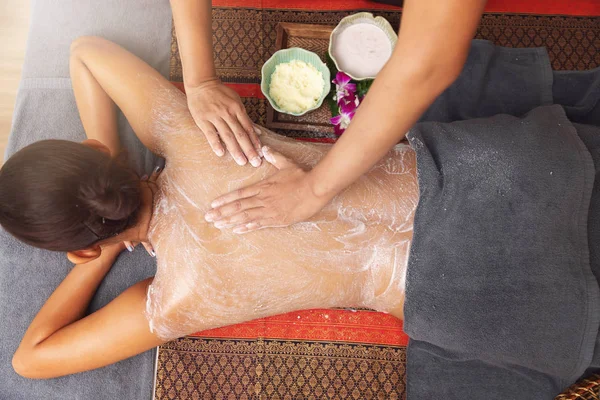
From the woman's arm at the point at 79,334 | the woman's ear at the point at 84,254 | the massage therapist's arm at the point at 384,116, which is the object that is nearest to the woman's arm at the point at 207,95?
the massage therapist's arm at the point at 384,116

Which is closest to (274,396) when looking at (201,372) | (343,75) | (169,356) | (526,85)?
(201,372)

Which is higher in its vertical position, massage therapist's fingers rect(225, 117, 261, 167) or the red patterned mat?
massage therapist's fingers rect(225, 117, 261, 167)

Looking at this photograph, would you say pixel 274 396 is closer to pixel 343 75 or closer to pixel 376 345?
pixel 376 345

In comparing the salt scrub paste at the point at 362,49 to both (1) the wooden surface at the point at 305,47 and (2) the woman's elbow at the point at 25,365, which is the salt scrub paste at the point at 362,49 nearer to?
(1) the wooden surface at the point at 305,47

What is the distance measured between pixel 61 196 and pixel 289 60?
894 mm

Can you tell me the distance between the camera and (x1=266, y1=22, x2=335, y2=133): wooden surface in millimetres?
1394

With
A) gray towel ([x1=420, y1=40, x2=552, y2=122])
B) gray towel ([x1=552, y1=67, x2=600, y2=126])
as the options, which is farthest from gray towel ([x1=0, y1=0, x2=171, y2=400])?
gray towel ([x1=552, y1=67, x2=600, y2=126])

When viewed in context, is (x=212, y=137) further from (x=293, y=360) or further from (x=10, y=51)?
(x=10, y=51)

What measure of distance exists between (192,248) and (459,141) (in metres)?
0.70

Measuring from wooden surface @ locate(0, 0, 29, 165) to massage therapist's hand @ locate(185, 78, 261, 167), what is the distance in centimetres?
106

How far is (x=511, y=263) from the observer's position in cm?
91

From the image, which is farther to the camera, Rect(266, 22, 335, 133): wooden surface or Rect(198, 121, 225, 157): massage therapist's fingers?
Rect(266, 22, 335, 133): wooden surface

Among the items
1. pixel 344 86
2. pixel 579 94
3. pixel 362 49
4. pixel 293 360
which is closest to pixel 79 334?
pixel 293 360

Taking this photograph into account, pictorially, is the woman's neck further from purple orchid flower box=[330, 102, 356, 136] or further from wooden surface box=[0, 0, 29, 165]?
wooden surface box=[0, 0, 29, 165]
